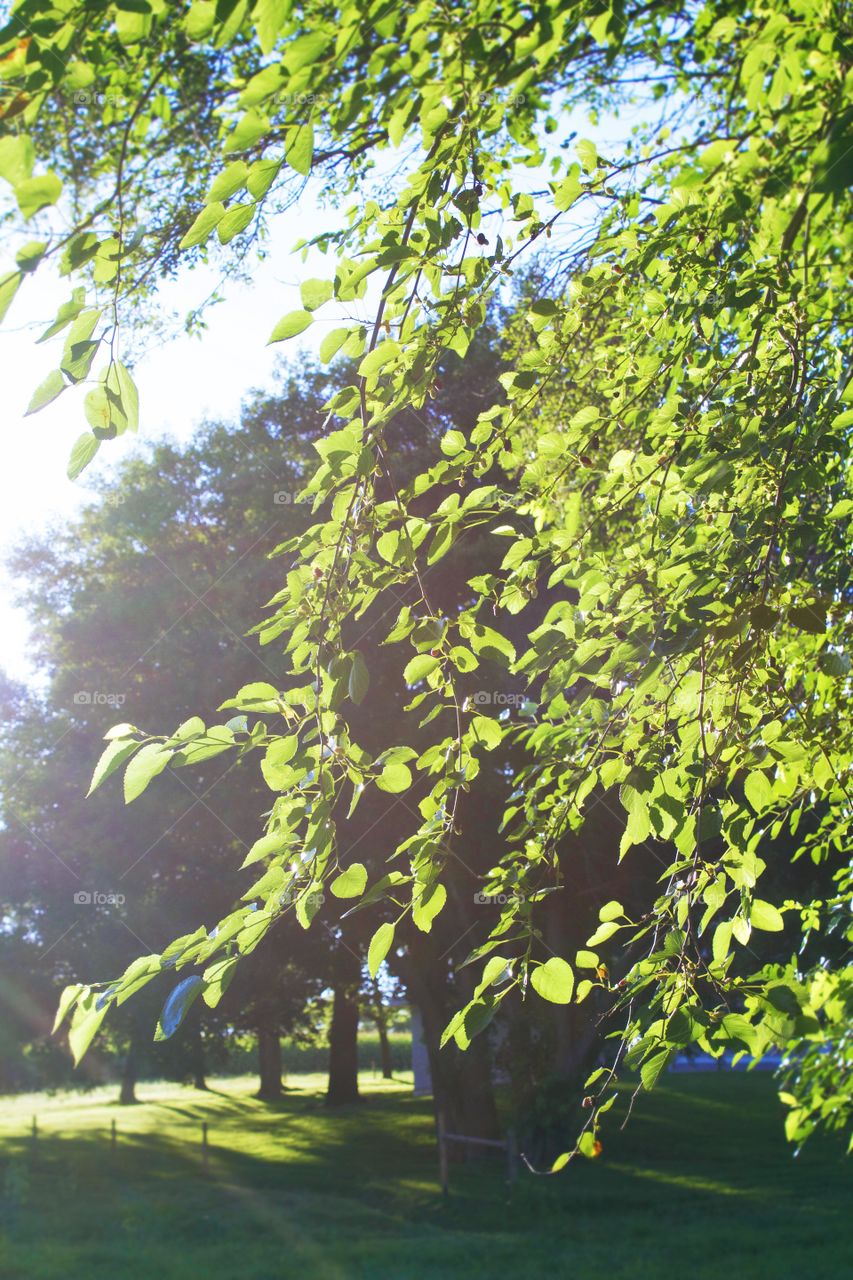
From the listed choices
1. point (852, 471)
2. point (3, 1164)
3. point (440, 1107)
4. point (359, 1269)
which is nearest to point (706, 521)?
point (852, 471)

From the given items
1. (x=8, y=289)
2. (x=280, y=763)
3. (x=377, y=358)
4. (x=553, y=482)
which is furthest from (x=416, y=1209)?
(x=8, y=289)

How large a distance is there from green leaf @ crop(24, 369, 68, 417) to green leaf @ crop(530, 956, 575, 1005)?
123 centimetres

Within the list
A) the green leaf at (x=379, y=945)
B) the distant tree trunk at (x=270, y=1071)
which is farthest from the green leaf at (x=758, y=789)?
the distant tree trunk at (x=270, y=1071)

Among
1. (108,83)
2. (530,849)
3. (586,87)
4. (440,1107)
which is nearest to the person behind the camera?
(530,849)

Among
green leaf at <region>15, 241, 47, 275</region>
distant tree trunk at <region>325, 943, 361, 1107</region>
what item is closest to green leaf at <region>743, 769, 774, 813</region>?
green leaf at <region>15, 241, 47, 275</region>

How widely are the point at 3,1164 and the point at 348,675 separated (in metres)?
19.5

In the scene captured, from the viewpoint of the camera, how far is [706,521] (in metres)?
3.01

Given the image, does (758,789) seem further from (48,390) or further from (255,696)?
(48,390)

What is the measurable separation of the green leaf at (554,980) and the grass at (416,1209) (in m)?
8.30

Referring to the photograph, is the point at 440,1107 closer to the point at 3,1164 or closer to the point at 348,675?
the point at 3,1164

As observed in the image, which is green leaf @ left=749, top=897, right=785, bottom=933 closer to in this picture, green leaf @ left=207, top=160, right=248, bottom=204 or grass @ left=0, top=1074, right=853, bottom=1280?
green leaf @ left=207, top=160, right=248, bottom=204

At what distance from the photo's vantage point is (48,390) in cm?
153

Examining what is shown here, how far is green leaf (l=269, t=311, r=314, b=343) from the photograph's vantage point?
5.99 feet

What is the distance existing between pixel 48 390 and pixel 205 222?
359 millimetres
